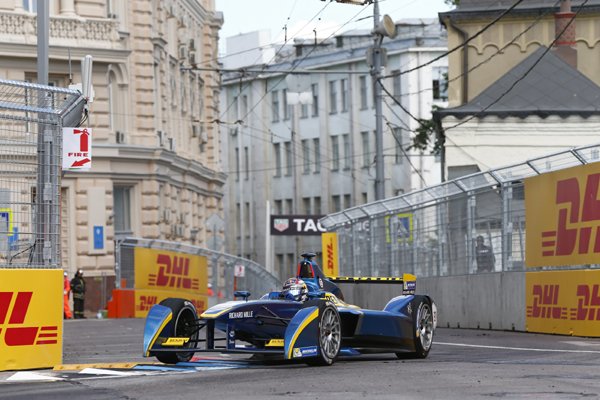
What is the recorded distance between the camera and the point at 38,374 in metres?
16.6

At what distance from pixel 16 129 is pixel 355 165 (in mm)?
77844

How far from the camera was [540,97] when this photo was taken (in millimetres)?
48562

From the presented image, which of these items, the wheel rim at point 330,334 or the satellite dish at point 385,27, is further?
the satellite dish at point 385,27

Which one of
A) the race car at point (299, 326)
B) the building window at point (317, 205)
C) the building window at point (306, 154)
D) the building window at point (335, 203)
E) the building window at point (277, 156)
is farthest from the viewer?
the building window at point (277, 156)

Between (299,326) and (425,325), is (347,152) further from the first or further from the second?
(299,326)

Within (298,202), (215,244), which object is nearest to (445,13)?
(215,244)

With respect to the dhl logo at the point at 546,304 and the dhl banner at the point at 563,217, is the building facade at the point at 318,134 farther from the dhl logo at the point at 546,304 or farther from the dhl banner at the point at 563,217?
the dhl logo at the point at 546,304

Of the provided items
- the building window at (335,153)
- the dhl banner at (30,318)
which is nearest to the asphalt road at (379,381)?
the dhl banner at (30,318)

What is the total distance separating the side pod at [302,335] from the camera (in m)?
16.1

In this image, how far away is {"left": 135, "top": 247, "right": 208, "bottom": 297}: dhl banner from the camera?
45844 mm

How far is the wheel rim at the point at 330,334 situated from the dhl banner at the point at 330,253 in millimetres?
24018

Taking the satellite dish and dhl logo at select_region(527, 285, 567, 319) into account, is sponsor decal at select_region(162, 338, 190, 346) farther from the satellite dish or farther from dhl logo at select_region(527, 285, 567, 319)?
the satellite dish

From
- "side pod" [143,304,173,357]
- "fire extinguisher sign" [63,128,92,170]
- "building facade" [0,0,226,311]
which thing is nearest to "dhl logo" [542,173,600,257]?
"fire extinguisher sign" [63,128,92,170]

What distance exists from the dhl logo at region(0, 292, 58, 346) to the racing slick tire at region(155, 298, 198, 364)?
5.07 ft
